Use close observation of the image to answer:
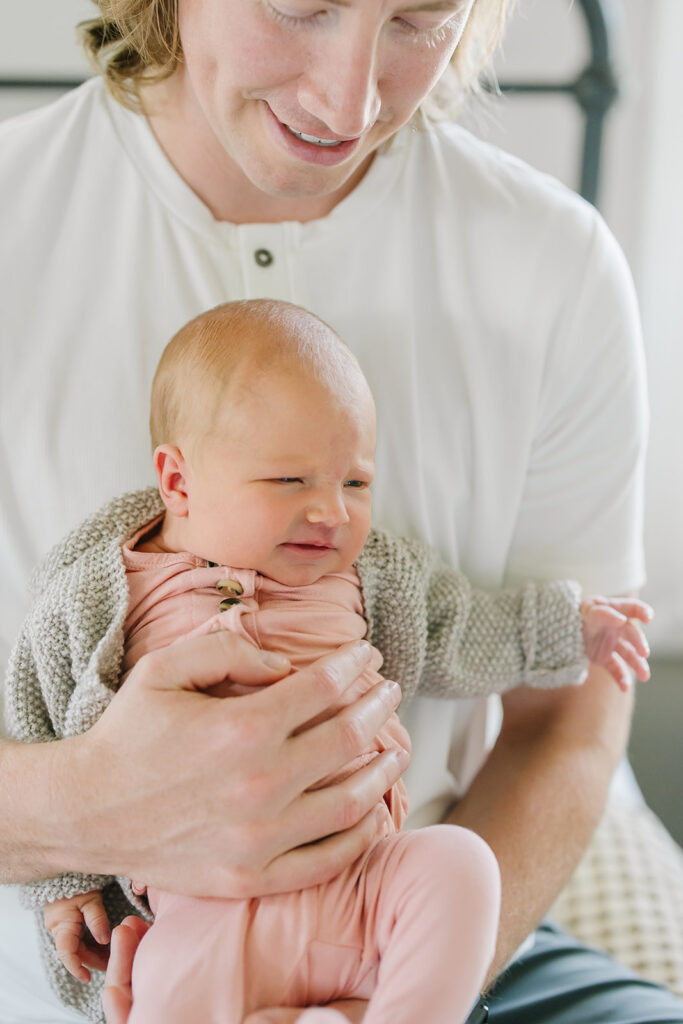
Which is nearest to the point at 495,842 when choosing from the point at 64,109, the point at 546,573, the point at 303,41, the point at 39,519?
the point at 546,573

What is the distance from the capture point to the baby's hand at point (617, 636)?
3.76 feet

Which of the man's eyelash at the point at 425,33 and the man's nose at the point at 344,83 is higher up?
the man's eyelash at the point at 425,33

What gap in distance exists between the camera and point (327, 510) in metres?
0.97

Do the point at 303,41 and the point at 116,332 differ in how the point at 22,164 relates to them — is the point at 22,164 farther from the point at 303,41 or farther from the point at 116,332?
the point at 303,41

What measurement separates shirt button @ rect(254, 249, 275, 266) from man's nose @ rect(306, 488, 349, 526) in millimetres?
344

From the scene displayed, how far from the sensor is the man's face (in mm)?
913

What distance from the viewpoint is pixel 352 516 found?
1011 millimetres

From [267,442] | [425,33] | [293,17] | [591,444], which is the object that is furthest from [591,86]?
[267,442]

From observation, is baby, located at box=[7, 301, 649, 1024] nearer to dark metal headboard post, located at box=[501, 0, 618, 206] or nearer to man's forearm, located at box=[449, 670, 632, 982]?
man's forearm, located at box=[449, 670, 632, 982]

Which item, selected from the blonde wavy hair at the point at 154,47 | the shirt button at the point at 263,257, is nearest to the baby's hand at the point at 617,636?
the shirt button at the point at 263,257

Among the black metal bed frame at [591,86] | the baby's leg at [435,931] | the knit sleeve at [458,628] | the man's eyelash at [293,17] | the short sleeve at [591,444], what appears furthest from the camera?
the black metal bed frame at [591,86]

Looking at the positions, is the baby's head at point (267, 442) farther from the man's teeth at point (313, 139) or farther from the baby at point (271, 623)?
the man's teeth at point (313, 139)

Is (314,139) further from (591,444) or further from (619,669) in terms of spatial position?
(619,669)

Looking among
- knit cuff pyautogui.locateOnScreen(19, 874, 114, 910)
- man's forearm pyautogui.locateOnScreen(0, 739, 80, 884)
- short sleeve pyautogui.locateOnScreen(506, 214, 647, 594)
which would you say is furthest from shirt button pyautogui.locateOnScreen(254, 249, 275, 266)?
knit cuff pyautogui.locateOnScreen(19, 874, 114, 910)
